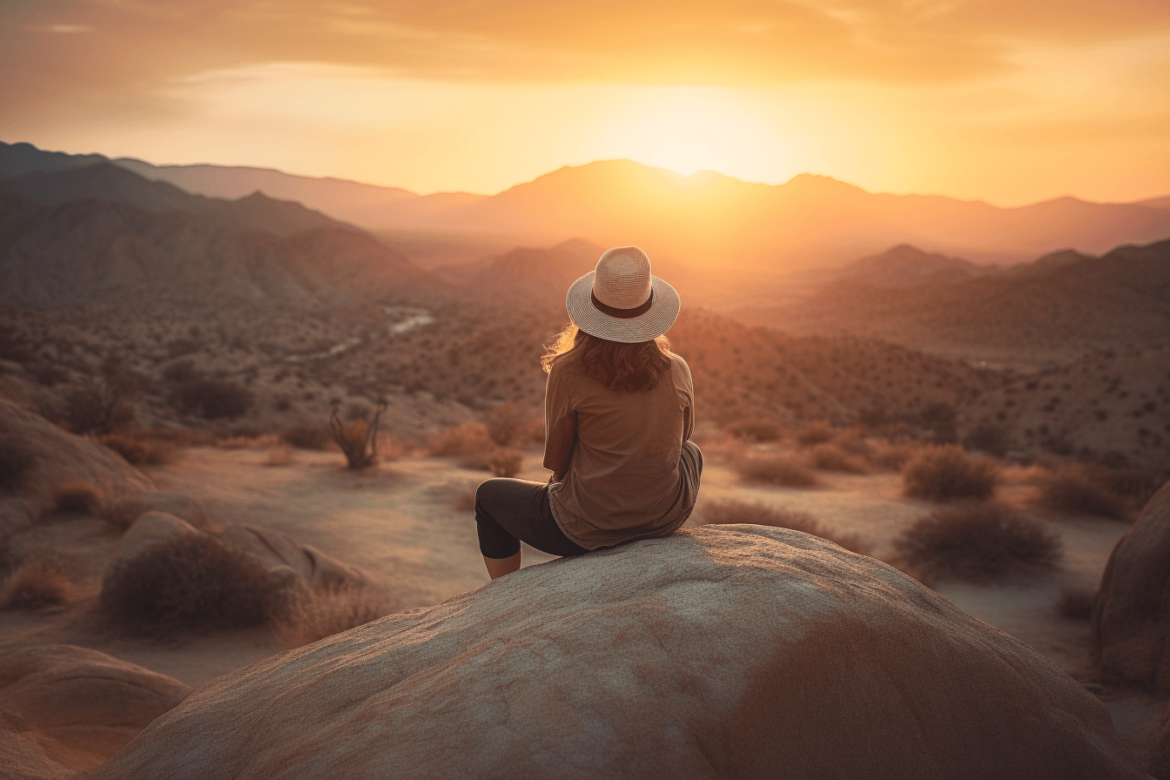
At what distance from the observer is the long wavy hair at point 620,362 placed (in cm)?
298

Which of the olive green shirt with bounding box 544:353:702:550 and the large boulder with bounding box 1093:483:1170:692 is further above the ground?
the olive green shirt with bounding box 544:353:702:550

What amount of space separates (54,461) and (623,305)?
8437 millimetres

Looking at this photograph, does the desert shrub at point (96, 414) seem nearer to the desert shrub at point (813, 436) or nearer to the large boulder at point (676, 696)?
the large boulder at point (676, 696)

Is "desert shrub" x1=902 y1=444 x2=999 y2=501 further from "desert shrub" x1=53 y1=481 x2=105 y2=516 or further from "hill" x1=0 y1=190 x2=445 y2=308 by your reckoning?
"hill" x1=0 y1=190 x2=445 y2=308

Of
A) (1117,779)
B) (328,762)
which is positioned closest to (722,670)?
(328,762)

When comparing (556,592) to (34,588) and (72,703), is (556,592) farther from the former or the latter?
(34,588)

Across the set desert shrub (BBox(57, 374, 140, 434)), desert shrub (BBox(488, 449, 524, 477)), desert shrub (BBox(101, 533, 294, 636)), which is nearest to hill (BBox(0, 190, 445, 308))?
desert shrub (BBox(57, 374, 140, 434))

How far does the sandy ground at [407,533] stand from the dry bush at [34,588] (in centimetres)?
21

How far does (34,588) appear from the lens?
5965 mm

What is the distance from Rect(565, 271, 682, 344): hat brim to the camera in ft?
9.67

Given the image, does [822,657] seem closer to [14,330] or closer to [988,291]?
[14,330]

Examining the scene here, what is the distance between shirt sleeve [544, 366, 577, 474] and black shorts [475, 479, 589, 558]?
0.95 ft

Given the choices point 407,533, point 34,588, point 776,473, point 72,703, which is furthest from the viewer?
point 776,473

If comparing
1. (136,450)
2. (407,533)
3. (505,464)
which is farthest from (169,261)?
(407,533)
